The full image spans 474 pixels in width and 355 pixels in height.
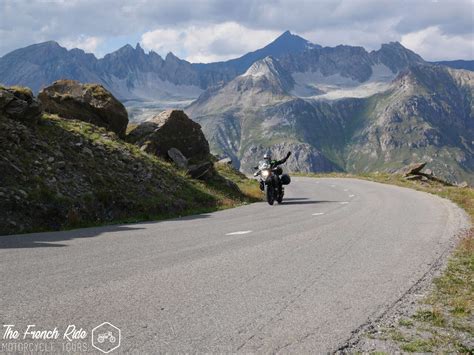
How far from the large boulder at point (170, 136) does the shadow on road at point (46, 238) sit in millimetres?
12986

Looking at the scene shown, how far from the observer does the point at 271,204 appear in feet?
78.2

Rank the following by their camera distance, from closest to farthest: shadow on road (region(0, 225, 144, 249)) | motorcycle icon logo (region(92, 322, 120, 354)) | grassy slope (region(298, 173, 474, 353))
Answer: motorcycle icon logo (region(92, 322, 120, 354)) → grassy slope (region(298, 173, 474, 353)) → shadow on road (region(0, 225, 144, 249))

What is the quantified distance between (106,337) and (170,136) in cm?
2395

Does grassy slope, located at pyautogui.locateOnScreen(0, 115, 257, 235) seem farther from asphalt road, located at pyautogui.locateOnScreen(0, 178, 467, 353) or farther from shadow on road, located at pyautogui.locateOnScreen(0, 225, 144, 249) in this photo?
asphalt road, located at pyautogui.locateOnScreen(0, 178, 467, 353)

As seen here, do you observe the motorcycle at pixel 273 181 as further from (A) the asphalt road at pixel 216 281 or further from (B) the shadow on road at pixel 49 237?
(B) the shadow on road at pixel 49 237

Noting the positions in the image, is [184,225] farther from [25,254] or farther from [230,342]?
[230,342]

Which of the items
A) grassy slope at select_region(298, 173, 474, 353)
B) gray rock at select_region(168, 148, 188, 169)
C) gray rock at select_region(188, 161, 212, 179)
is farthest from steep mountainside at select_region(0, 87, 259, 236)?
grassy slope at select_region(298, 173, 474, 353)

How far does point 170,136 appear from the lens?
93.6 feet

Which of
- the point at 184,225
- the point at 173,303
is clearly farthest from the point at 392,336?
the point at 184,225

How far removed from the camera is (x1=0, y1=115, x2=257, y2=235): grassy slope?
15094mm

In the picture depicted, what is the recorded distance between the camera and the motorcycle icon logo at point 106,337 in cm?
488

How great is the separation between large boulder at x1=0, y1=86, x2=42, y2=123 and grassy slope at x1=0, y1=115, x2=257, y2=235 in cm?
53

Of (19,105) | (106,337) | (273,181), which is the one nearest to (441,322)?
(106,337)

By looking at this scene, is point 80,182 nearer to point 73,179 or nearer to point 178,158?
point 73,179
